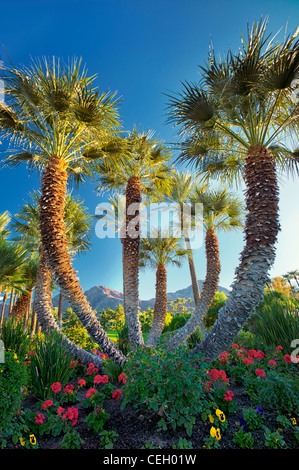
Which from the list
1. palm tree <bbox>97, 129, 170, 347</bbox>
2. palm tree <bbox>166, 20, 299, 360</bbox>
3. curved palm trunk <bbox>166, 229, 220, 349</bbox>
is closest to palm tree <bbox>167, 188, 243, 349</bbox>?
curved palm trunk <bbox>166, 229, 220, 349</bbox>

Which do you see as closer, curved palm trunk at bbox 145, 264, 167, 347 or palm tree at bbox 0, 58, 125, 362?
palm tree at bbox 0, 58, 125, 362

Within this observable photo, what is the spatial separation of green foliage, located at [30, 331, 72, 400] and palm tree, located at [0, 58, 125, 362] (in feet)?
5.13

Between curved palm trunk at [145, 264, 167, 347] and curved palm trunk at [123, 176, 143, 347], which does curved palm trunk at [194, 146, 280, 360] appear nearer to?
curved palm trunk at [123, 176, 143, 347]

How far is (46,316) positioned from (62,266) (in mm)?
2225

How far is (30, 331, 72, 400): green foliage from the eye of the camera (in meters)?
4.03

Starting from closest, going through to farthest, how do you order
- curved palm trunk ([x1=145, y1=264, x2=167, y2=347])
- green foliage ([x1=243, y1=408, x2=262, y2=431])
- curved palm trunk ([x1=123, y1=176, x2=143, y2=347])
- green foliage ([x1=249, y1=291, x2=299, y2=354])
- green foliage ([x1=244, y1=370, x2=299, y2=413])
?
green foliage ([x1=243, y1=408, x2=262, y2=431]), green foliage ([x1=244, y1=370, x2=299, y2=413]), green foliage ([x1=249, y1=291, x2=299, y2=354]), curved palm trunk ([x1=123, y1=176, x2=143, y2=347]), curved palm trunk ([x1=145, y1=264, x2=167, y2=347])

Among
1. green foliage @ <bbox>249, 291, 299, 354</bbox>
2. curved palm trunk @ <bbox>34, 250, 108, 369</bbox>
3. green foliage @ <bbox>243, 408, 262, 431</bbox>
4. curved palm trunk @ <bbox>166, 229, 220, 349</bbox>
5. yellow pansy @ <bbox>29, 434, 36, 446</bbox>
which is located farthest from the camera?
curved palm trunk @ <bbox>166, 229, 220, 349</bbox>

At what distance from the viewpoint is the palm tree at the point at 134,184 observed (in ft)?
27.4

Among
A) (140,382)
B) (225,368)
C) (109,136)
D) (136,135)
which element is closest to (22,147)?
(109,136)

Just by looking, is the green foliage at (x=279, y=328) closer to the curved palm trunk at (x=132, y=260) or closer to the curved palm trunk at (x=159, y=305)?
the curved palm trunk at (x=132, y=260)

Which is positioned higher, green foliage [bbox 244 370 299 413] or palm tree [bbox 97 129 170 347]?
palm tree [bbox 97 129 170 347]

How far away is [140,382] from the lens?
9.63 ft
